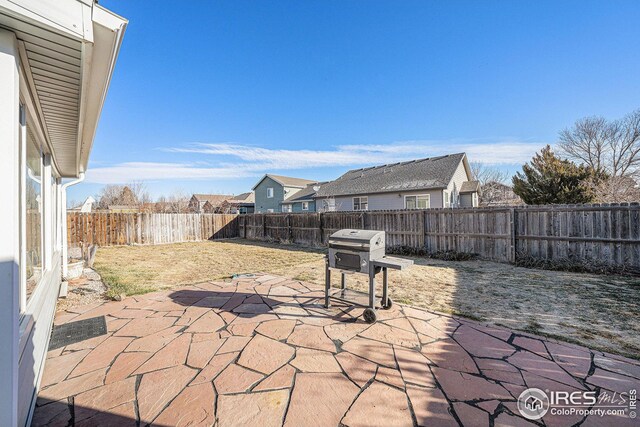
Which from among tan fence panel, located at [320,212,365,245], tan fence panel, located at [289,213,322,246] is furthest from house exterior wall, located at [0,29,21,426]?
tan fence panel, located at [289,213,322,246]

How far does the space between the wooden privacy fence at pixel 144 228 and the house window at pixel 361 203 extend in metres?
8.38

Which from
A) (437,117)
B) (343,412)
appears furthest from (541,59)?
(343,412)

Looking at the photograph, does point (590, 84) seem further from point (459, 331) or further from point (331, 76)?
point (459, 331)

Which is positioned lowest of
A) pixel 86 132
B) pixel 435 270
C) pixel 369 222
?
pixel 435 270

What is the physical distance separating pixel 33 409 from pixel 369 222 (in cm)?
945

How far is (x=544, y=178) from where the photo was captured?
538 inches

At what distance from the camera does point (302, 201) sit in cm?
2378

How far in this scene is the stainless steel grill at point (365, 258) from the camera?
333 cm

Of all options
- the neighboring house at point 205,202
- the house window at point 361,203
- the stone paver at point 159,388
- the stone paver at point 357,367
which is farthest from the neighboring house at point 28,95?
the neighboring house at point 205,202

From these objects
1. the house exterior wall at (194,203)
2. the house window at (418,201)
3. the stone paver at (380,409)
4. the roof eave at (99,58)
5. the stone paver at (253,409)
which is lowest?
the stone paver at (380,409)

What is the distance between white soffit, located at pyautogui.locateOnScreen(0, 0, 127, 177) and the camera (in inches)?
53.6

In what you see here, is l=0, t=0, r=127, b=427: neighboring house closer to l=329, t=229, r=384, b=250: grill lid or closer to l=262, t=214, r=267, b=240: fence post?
l=329, t=229, r=384, b=250: grill lid

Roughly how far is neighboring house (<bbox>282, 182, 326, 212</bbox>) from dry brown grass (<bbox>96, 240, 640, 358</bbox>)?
15456mm

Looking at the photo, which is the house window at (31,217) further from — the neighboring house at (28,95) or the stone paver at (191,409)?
the stone paver at (191,409)
